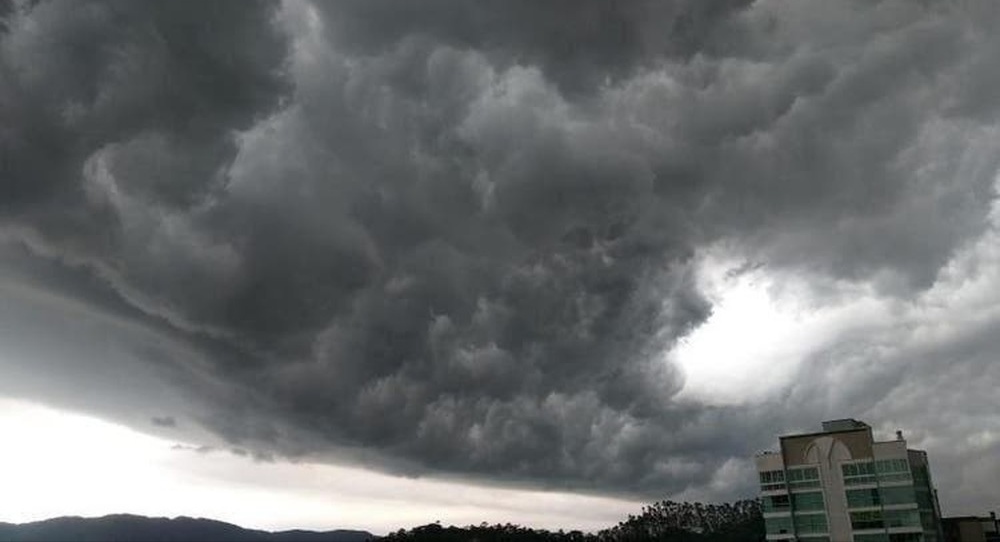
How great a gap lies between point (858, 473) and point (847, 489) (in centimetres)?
Result: 329

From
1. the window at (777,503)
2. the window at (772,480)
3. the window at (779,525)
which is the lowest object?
the window at (779,525)

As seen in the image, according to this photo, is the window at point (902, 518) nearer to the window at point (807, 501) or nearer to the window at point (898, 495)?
the window at point (898, 495)

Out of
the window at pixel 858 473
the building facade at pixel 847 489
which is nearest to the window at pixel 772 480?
the building facade at pixel 847 489

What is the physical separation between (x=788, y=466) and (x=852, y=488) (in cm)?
1077

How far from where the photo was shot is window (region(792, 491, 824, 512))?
121 meters

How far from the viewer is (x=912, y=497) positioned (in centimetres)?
11288

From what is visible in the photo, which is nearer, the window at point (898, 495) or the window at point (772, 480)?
the window at point (898, 495)

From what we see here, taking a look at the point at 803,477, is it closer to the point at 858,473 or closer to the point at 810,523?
the point at 810,523

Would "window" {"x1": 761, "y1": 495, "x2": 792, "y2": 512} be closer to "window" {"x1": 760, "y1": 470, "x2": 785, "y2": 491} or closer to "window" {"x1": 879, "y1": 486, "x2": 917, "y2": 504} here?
"window" {"x1": 760, "y1": 470, "x2": 785, "y2": 491}

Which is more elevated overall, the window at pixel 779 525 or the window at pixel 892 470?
the window at pixel 892 470

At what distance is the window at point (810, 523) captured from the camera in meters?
119

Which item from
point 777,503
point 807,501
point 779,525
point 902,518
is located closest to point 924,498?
point 902,518

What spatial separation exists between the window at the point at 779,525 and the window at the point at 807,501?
273cm

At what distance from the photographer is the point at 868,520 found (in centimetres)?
11556
